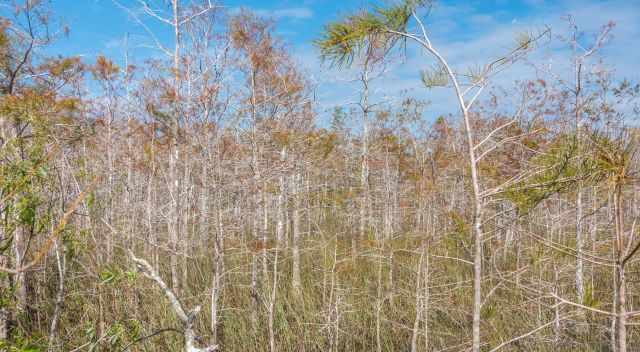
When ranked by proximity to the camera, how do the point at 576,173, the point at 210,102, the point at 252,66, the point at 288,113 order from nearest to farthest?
the point at 576,173 → the point at 210,102 → the point at 252,66 → the point at 288,113

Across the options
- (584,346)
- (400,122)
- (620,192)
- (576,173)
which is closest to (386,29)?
(576,173)

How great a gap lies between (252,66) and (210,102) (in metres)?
2.32

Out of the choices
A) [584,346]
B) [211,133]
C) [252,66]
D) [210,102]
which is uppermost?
[252,66]

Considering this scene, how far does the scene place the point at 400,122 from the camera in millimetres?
12820

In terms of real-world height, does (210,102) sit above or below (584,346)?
above

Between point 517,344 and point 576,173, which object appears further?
point 517,344

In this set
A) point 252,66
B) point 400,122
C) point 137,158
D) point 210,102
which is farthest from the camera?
point 400,122

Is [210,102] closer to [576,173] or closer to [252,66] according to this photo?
A: [252,66]

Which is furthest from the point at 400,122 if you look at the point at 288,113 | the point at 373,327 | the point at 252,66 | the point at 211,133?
the point at 211,133

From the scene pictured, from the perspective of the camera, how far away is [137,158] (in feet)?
32.5

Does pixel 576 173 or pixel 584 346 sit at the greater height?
pixel 576 173

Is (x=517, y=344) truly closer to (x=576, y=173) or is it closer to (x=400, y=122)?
(x=576, y=173)

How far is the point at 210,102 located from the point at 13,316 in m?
3.15

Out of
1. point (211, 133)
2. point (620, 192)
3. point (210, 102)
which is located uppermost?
point (210, 102)
